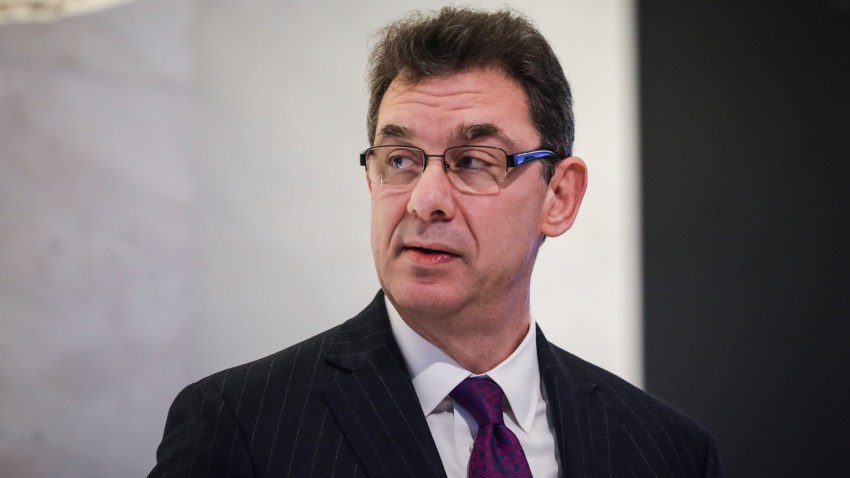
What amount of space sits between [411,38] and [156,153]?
776mm

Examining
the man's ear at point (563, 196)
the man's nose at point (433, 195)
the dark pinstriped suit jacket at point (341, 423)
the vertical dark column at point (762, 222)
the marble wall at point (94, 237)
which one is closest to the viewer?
the dark pinstriped suit jacket at point (341, 423)

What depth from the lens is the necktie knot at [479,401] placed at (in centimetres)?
167

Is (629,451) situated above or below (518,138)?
below

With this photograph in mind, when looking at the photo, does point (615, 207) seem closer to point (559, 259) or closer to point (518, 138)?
point (559, 259)

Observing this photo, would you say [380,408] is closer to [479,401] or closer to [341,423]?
[341,423]

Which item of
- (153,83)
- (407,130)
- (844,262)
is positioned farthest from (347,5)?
(844,262)

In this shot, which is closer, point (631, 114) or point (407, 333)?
point (407, 333)

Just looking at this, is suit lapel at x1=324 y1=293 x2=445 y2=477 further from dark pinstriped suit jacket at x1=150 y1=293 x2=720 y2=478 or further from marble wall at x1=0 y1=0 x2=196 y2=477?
marble wall at x1=0 y1=0 x2=196 y2=477

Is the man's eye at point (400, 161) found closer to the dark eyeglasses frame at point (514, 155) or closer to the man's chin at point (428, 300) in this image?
the dark eyeglasses frame at point (514, 155)

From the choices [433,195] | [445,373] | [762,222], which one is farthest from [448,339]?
[762,222]

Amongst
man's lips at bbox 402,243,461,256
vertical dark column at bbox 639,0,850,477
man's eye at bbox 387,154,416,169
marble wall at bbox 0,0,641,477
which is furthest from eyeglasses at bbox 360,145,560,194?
vertical dark column at bbox 639,0,850,477

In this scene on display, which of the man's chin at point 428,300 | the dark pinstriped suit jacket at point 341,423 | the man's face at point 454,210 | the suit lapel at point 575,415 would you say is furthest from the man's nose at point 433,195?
the suit lapel at point 575,415

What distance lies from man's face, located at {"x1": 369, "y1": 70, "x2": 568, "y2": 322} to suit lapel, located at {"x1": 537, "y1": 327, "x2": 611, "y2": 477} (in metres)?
0.19

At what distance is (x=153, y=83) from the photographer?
2199 millimetres
